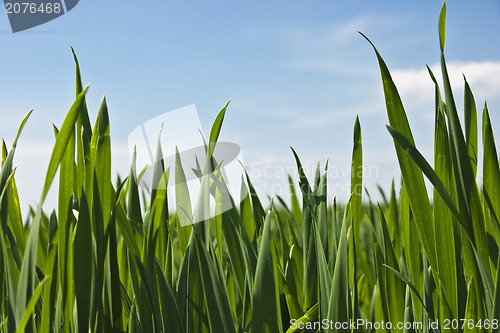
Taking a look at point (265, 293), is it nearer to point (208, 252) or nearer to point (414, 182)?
point (208, 252)

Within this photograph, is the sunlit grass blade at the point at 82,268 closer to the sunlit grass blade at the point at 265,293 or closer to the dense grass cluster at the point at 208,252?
the dense grass cluster at the point at 208,252

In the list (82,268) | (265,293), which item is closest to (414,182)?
(265,293)

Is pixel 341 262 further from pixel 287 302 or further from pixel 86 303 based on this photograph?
pixel 86 303

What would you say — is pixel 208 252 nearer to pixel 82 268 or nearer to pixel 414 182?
pixel 82 268

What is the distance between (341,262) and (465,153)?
16 cm

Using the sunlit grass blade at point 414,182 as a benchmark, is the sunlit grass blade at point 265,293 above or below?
below

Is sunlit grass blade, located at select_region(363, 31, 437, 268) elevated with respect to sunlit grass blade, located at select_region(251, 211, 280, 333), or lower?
elevated

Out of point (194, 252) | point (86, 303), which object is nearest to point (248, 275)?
point (194, 252)

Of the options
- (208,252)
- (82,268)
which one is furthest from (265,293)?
(82,268)

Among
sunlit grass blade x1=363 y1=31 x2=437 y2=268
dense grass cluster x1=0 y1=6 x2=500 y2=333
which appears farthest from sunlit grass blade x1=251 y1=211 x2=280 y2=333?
sunlit grass blade x1=363 y1=31 x2=437 y2=268

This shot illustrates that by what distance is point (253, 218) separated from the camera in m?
0.70

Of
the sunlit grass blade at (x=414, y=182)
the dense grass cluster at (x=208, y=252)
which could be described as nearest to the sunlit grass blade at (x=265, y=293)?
the dense grass cluster at (x=208, y=252)

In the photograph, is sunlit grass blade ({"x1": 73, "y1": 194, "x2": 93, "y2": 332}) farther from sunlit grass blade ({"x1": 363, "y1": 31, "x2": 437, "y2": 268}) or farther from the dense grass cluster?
sunlit grass blade ({"x1": 363, "y1": 31, "x2": 437, "y2": 268})

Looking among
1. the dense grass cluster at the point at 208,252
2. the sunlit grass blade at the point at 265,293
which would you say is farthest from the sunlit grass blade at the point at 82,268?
the sunlit grass blade at the point at 265,293
